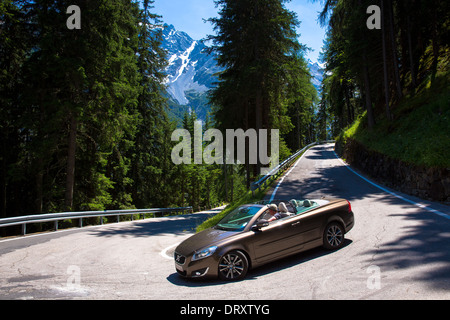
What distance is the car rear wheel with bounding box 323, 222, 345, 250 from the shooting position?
6926 mm

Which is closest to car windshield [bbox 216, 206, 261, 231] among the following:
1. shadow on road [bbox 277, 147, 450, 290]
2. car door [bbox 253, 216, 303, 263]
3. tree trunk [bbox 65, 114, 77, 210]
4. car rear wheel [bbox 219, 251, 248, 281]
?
car door [bbox 253, 216, 303, 263]

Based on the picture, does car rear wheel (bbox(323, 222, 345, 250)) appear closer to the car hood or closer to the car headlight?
the car hood

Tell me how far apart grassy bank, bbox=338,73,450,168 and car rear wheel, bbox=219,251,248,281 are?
28.6ft

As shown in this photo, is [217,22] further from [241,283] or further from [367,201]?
[241,283]

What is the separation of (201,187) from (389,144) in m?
48.9

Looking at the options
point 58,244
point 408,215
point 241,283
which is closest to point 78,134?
point 58,244

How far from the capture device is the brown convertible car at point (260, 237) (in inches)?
234

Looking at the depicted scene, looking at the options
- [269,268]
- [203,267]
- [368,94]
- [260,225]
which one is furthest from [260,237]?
[368,94]

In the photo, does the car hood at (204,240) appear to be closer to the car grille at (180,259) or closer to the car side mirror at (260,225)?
the car grille at (180,259)

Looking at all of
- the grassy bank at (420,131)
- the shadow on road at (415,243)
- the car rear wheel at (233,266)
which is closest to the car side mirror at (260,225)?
the car rear wheel at (233,266)

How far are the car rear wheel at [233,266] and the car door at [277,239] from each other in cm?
37

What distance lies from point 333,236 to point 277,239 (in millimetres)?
1573

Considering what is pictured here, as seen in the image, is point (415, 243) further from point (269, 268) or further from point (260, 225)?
point (260, 225)

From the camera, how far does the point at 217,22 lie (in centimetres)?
2250
